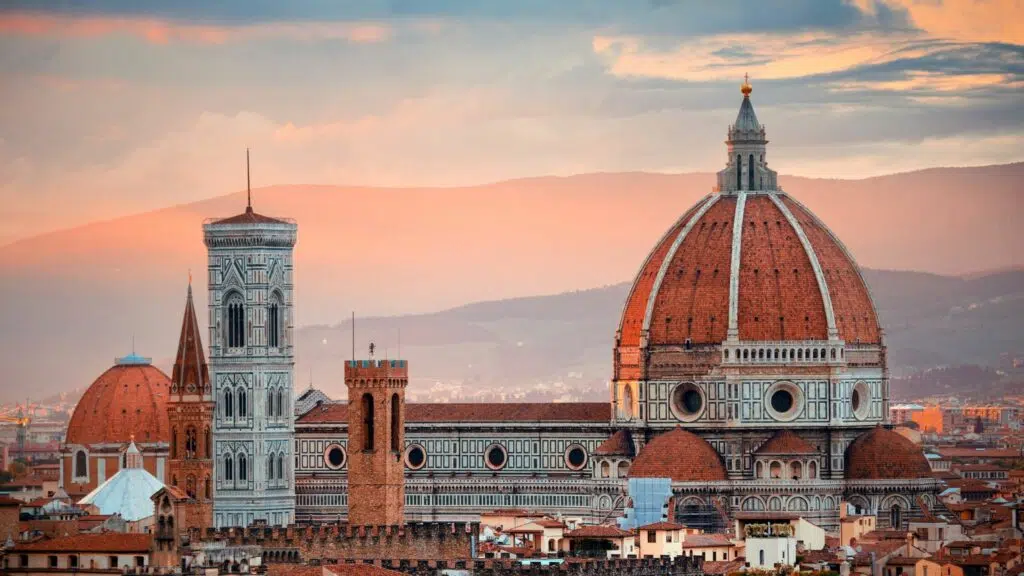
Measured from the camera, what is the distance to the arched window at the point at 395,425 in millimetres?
115188

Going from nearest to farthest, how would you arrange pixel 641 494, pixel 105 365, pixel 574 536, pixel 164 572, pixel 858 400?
pixel 164 572
pixel 574 536
pixel 641 494
pixel 858 400
pixel 105 365

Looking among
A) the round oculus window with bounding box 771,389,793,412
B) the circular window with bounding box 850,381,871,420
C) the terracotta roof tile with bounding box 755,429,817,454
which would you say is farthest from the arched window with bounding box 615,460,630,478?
the circular window with bounding box 850,381,871,420

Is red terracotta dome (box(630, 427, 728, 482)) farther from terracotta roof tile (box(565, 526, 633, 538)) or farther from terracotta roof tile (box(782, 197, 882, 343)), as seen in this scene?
terracotta roof tile (box(565, 526, 633, 538))

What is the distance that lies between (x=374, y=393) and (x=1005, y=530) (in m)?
27.0

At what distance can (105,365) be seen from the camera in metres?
168

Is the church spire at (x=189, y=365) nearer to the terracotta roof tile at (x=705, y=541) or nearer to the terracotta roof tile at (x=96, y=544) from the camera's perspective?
the terracotta roof tile at (x=705, y=541)

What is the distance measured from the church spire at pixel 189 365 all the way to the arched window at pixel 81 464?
25.7 metres

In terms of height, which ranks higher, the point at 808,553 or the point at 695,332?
the point at 695,332

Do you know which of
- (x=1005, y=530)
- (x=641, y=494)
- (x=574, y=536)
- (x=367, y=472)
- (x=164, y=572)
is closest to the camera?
(x=164, y=572)

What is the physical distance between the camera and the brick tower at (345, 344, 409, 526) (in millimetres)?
114438

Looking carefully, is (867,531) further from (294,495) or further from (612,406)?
(294,495)

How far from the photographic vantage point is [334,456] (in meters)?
153

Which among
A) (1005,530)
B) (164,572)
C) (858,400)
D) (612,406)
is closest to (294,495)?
(612,406)

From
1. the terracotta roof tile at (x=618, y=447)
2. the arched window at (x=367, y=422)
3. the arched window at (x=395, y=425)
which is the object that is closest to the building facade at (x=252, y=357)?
the terracotta roof tile at (x=618, y=447)
